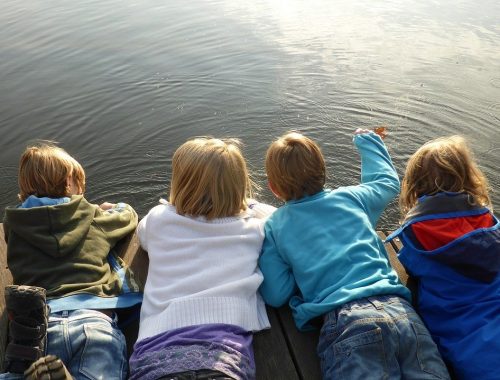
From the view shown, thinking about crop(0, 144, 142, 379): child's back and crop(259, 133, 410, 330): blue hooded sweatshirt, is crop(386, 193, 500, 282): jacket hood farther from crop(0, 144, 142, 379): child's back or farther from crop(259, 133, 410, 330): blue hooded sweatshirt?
crop(0, 144, 142, 379): child's back

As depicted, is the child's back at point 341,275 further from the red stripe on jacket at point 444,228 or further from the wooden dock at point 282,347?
the red stripe on jacket at point 444,228

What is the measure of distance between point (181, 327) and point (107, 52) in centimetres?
795

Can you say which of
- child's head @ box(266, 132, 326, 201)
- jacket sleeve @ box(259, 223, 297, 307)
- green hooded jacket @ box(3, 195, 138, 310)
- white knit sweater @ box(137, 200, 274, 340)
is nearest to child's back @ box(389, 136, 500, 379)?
child's head @ box(266, 132, 326, 201)

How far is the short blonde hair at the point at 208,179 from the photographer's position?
2447 millimetres

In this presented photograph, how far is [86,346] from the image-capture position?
2.10 meters

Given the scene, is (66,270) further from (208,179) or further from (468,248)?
(468,248)

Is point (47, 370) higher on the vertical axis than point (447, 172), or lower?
lower

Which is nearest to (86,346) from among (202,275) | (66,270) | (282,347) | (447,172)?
(66,270)

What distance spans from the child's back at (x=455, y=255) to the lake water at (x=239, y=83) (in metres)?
1.94

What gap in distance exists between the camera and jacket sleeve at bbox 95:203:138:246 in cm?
276

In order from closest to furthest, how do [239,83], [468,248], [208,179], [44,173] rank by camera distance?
1. [468,248]
2. [208,179]
3. [44,173]
4. [239,83]

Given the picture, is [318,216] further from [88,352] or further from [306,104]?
[306,104]

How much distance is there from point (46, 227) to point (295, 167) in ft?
4.42

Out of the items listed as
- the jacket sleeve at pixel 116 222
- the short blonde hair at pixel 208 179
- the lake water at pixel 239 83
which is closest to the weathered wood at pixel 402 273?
the short blonde hair at pixel 208 179
